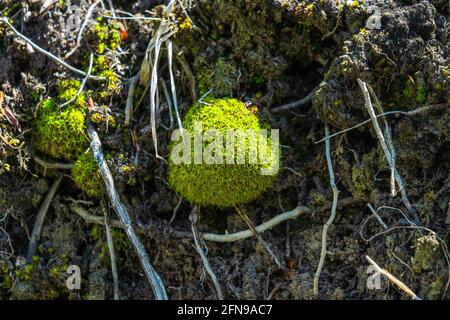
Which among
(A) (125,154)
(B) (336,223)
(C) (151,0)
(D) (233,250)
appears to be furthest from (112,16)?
(B) (336,223)

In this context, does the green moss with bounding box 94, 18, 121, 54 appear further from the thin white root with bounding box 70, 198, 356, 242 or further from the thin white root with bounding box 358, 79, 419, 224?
the thin white root with bounding box 358, 79, 419, 224

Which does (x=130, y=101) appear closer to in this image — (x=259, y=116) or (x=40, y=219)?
(x=259, y=116)

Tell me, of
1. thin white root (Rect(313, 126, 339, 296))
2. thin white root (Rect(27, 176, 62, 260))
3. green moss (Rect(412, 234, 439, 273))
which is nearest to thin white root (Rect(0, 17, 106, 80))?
thin white root (Rect(27, 176, 62, 260))

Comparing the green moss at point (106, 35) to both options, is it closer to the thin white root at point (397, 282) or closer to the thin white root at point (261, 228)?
the thin white root at point (261, 228)

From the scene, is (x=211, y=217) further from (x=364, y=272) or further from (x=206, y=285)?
(x=364, y=272)

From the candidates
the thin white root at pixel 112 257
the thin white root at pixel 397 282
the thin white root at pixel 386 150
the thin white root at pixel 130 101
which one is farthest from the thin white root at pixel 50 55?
the thin white root at pixel 397 282

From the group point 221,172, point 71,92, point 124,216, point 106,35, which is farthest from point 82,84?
point 221,172
